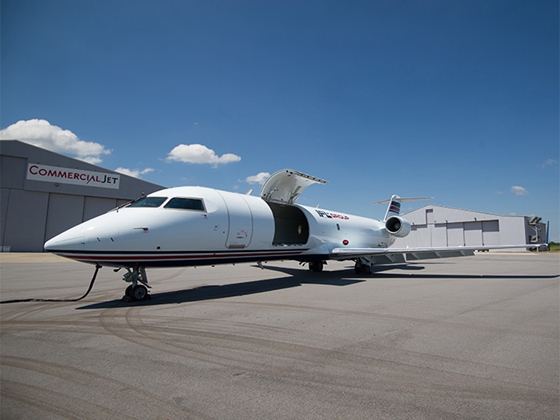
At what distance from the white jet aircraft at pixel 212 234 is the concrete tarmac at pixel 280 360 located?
1225 mm

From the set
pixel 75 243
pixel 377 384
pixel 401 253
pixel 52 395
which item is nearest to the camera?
pixel 52 395

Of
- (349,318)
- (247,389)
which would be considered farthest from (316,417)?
(349,318)

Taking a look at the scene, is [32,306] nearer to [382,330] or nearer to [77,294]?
[77,294]

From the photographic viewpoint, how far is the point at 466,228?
168 ft

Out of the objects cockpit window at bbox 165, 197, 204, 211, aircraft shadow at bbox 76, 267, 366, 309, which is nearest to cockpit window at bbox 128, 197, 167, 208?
cockpit window at bbox 165, 197, 204, 211

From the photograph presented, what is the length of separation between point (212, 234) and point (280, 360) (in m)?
5.68

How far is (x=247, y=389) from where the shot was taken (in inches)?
124

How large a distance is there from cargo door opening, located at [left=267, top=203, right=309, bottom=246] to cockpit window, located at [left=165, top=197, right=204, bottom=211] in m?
5.44

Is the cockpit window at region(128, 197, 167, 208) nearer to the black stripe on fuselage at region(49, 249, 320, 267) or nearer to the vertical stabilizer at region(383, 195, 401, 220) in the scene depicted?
the black stripe on fuselage at region(49, 249, 320, 267)

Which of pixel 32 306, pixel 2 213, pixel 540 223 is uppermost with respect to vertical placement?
pixel 540 223

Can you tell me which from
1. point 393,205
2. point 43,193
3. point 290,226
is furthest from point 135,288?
point 43,193

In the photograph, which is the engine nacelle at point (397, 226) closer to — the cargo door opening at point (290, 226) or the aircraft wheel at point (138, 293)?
the cargo door opening at point (290, 226)

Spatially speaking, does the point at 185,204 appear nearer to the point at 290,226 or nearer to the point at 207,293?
the point at 207,293

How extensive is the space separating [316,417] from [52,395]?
2404mm
